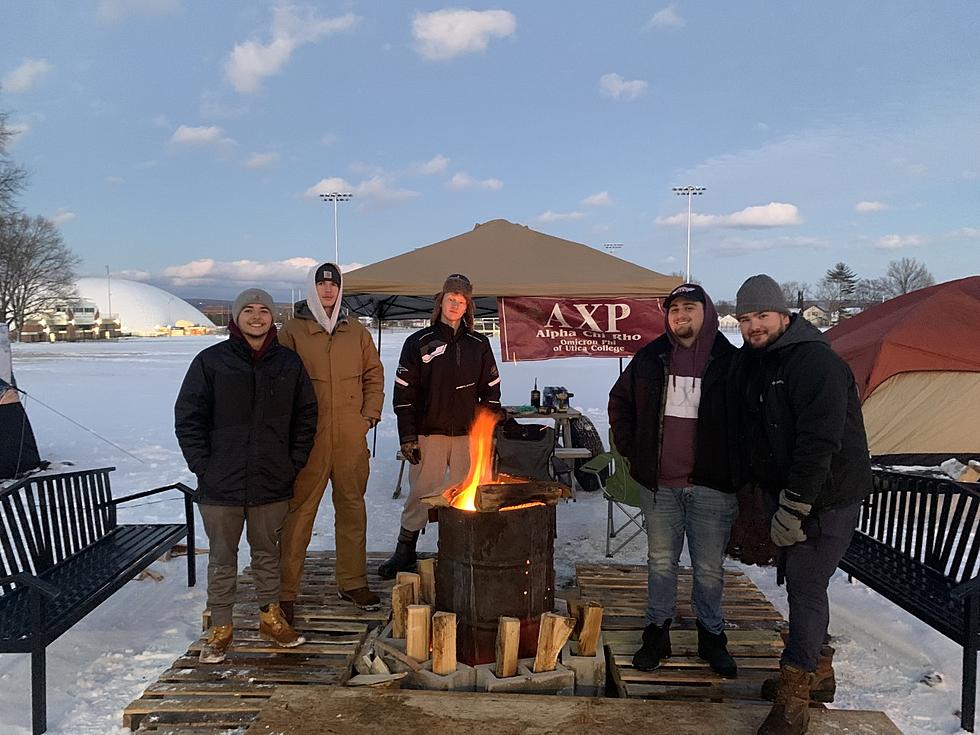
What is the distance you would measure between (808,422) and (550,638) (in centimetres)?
159

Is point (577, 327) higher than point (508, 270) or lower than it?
lower

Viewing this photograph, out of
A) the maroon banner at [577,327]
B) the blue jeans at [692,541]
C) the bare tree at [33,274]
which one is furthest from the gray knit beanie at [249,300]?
the bare tree at [33,274]

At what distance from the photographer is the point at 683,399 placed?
3.17 m

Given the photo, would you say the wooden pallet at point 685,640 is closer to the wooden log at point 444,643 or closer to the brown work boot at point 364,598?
the wooden log at point 444,643

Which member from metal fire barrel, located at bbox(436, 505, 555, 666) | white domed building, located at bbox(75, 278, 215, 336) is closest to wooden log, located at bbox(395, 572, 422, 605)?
metal fire barrel, located at bbox(436, 505, 555, 666)

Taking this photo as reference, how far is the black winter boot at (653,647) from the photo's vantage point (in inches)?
127

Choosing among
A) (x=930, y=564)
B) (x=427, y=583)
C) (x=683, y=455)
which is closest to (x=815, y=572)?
(x=683, y=455)

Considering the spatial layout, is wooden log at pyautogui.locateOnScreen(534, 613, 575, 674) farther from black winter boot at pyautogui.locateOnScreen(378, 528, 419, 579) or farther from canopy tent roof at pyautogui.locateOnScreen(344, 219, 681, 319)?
canopy tent roof at pyautogui.locateOnScreen(344, 219, 681, 319)

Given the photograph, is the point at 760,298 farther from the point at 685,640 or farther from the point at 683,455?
the point at 685,640

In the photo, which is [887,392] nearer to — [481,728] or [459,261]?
[459,261]

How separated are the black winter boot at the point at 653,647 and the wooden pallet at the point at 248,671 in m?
1.52

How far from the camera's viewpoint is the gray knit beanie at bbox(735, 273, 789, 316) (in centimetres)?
277

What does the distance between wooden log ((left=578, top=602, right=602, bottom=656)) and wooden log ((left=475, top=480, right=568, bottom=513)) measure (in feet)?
2.01

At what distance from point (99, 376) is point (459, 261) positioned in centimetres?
2165
